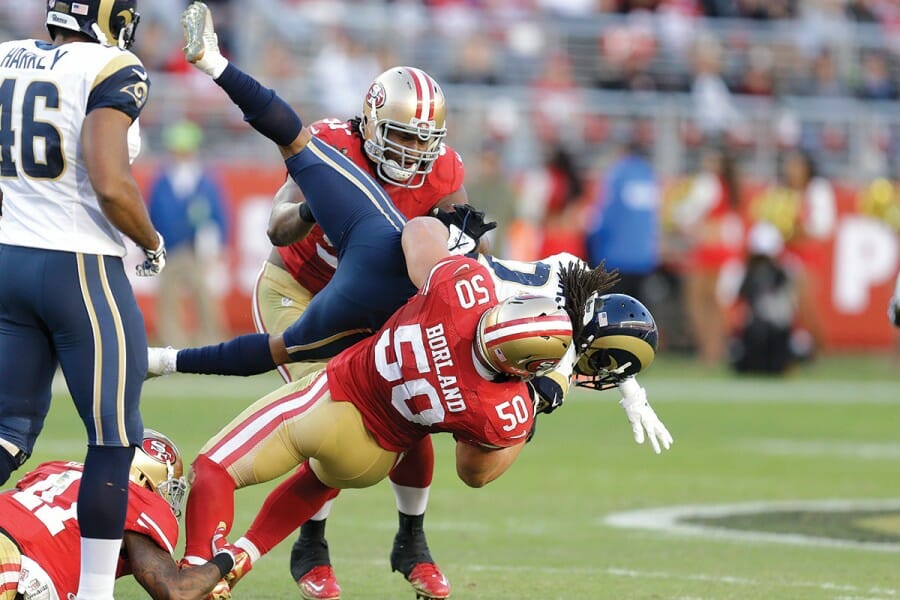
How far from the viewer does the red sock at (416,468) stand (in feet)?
A: 20.6

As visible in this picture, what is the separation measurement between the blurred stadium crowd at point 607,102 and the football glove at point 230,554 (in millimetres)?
10567

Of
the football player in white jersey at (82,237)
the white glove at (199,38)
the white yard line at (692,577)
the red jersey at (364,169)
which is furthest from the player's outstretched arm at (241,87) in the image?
the white yard line at (692,577)

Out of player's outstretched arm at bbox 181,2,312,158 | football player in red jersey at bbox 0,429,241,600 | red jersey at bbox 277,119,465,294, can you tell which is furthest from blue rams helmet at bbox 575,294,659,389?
football player in red jersey at bbox 0,429,241,600

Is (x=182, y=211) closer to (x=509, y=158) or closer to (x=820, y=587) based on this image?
(x=509, y=158)

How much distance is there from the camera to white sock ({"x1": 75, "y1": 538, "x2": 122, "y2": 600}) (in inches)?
195

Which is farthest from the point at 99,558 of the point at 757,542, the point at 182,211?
the point at 182,211

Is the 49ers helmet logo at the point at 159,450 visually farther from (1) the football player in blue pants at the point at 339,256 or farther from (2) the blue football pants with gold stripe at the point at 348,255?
(2) the blue football pants with gold stripe at the point at 348,255

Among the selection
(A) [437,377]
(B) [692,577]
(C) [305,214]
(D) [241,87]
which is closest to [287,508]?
(A) [437,377]

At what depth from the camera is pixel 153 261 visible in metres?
5.22

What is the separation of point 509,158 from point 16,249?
12825mm

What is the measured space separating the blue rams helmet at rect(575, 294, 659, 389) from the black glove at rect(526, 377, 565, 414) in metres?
0.20

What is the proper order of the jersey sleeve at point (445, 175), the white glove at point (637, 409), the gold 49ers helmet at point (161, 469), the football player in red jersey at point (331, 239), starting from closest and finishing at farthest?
1. the gold 49ers helmet at point (161, 469)
2. the football player in red jersey at point (331, 239)
3. the white glove at point (637, 409)
4. the jersey sleeve at point (445, 175)

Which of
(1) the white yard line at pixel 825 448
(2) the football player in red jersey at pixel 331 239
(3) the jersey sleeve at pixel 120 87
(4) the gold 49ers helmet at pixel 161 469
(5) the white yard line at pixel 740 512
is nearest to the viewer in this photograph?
(3) the jersey sleeve at pixel 120 87

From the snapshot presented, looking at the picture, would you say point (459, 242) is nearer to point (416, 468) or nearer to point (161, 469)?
point (416, 468)
